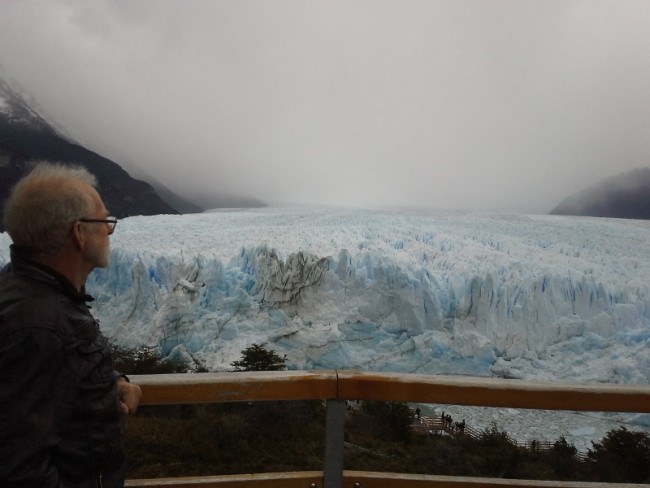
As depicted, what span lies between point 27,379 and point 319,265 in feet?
20.2

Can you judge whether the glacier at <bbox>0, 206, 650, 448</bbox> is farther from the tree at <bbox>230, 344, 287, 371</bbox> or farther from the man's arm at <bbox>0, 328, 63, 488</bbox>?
the man's arm at <bbox>0, 328, 63, 488</bbox>

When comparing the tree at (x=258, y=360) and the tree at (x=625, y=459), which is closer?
the tree at (x=625, y=459)

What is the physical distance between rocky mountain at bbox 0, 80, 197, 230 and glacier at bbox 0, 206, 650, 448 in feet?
1.26

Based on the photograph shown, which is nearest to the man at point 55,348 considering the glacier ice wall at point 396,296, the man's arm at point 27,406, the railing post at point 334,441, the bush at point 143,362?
the man's arm at point 27,406

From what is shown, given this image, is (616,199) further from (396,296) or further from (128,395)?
(128,395)

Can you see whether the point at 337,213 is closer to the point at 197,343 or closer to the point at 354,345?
the point at 354,345

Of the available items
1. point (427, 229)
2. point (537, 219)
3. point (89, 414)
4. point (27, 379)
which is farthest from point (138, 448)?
point (537, 219)

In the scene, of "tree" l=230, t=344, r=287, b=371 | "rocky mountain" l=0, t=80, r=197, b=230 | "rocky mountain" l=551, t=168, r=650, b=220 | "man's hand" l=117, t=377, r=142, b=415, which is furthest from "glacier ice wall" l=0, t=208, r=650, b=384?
"man's hand" l=117, t=377, r=142, b=415

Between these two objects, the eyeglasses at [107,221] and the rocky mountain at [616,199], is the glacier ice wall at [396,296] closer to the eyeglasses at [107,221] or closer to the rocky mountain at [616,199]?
the rocky mountain at [616,199]

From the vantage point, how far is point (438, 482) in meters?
1.39

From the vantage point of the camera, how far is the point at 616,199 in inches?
279

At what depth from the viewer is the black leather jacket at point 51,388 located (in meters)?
0.75

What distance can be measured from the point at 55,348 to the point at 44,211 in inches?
10.5

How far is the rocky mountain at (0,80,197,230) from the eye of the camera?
597 centimetres
